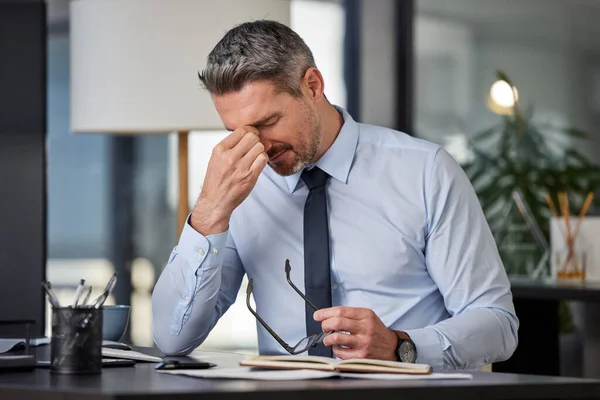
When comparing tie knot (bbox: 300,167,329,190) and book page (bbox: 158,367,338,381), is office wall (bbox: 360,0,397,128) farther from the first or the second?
book page (bbox: 158,367,338,381)

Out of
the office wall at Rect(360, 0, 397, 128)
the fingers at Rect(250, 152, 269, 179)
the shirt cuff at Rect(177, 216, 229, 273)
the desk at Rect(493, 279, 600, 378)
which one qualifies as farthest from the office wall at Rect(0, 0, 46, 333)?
the office wall at Rect(360, 0, 397, 128)

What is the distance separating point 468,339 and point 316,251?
385mm

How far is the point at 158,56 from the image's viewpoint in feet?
8.62

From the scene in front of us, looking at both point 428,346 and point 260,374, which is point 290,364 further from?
point 428,346

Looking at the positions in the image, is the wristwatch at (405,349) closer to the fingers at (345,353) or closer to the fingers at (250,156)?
the fingers at (345,353)

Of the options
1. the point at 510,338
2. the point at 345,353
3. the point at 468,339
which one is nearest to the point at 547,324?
the point at 510,338

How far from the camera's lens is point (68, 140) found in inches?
179

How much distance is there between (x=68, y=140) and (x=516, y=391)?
350cm

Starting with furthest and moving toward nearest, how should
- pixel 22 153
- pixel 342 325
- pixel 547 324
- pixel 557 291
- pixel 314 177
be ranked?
1. pixel 547 324
2. pixel 557 291
3. pixel 22 153
4. pixel 314 177
5. pixel 342 325

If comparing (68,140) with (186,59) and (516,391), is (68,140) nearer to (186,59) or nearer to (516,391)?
(186,59)

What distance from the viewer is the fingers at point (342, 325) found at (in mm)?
1668

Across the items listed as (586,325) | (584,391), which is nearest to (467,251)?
(584,391)

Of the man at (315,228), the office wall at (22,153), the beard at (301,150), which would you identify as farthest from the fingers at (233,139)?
the office wall at (22,153)

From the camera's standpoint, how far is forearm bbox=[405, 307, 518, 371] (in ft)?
6.04
